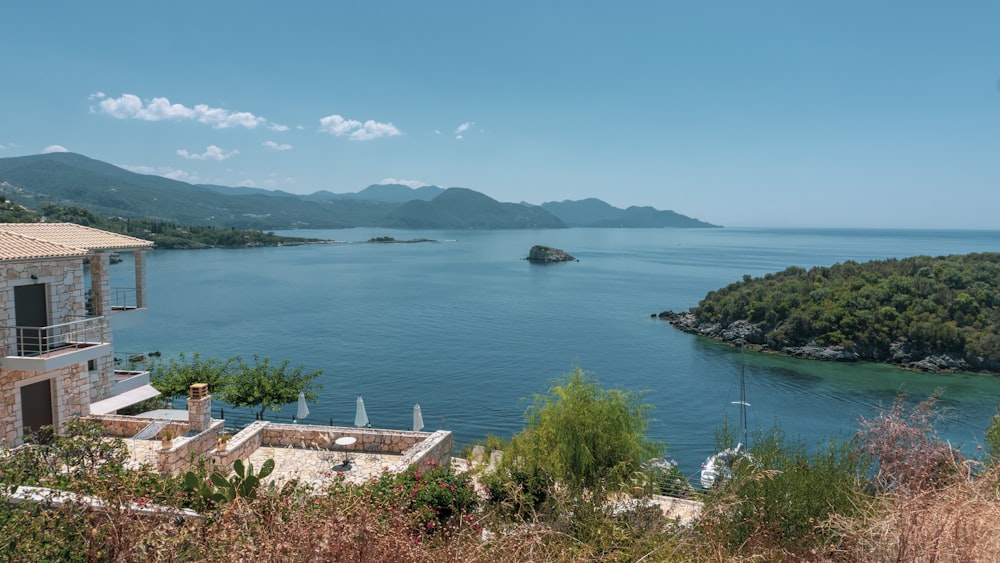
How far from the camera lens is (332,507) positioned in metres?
5.47

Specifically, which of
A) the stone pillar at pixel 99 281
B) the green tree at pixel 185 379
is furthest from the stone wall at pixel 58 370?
the green tree at pixel 185 379

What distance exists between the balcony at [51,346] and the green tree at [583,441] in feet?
34.0

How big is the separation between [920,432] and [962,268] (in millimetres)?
52836

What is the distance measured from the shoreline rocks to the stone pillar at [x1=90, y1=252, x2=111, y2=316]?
31.4 metres

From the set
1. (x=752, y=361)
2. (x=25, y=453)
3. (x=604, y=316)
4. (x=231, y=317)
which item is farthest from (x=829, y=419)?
(x=231, y=317)

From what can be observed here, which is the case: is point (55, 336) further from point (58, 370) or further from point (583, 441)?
point (583, 441)

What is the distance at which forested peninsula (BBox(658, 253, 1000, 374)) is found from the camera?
45062 mm

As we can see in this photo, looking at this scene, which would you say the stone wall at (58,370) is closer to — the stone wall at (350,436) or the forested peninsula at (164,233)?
the stone wall at (350,436)

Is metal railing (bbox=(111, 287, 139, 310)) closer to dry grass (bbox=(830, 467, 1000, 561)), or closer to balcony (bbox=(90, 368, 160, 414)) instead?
balcony (bbox=(90, 368, 160, 414))

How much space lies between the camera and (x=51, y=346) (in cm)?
1469

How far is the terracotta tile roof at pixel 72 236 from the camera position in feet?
52.3

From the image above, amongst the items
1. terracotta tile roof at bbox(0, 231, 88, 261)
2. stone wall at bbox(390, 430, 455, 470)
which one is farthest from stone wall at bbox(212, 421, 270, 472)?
terracotta tile roof at bbox(0, 231, 88, 261)

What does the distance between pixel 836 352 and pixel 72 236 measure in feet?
162

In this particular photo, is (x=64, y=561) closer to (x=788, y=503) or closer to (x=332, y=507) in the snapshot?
(x=332, y=507)
